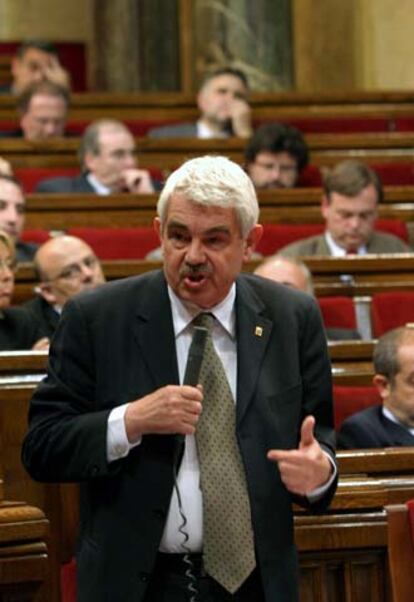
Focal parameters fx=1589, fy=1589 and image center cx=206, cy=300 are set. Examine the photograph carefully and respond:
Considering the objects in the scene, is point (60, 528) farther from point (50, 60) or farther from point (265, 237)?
point (50, 60)

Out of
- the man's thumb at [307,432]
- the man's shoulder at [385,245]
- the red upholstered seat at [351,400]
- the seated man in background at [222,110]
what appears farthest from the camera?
the seated man in background at [222,110]

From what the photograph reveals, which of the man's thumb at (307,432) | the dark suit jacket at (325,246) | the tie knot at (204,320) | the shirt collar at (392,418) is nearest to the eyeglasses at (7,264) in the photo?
the shirt collar at (392,418)

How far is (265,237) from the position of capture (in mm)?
3928

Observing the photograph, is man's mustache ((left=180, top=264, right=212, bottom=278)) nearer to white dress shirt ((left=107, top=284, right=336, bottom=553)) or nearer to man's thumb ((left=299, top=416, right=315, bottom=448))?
white dress shirt ((left=107, top=284, right=336, bottom=553))

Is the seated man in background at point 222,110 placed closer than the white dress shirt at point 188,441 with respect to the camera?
No

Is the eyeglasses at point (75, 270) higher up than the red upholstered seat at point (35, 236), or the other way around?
the red upholstered seat at point (35, 236)

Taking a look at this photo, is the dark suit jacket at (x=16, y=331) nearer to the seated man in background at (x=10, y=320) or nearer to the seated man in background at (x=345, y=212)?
the seated man in background at (x=10, y=320)

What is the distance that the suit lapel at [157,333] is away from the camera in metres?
1.58

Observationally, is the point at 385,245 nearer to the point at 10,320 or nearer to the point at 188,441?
the point at 10,320

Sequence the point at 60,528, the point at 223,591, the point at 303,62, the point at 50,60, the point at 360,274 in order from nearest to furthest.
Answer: the point at 223,591 → the point at 60,528 → the point at 360,274 → the point at 50,60 → the point at 303,62

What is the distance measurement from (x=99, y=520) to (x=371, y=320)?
1.89 meters

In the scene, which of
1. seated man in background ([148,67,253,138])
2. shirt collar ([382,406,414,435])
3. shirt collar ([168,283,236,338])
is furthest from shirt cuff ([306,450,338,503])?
seated man in background ([148,67,253,138])

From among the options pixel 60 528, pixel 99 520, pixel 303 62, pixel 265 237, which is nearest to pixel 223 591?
pixel 99 520

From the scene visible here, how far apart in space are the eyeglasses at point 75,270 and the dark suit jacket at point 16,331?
18cm
